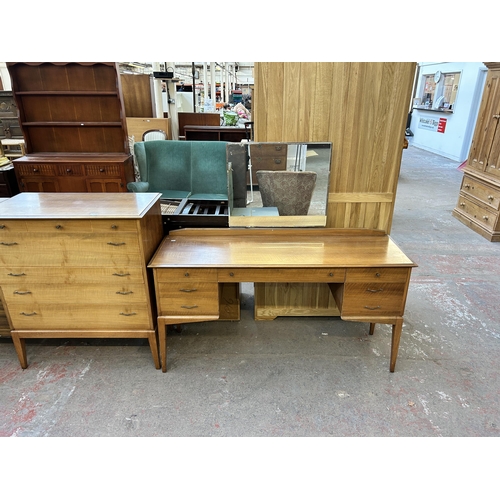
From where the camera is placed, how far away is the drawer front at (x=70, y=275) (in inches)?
78.6

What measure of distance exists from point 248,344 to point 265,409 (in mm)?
568

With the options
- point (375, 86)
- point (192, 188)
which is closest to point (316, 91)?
point (375, 86)

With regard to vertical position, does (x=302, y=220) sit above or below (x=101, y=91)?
below

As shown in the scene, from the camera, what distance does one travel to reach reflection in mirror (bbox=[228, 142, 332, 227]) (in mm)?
2340

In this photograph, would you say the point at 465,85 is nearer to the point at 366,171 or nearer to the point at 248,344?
the point at 366,171

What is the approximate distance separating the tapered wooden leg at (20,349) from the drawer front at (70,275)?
36cm

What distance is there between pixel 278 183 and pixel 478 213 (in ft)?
10.9

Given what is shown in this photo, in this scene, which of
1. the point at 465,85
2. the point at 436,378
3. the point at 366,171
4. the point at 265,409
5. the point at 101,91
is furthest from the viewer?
the point at 465,85

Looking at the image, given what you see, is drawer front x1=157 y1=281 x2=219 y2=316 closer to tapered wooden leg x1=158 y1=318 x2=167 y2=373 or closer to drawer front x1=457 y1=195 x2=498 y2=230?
tapered wooden leg x1=158 y1=318 x2=167 y2=373

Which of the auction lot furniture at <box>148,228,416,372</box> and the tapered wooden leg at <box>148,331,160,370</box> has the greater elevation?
the auction lot furniture at <box>148,228,416,372</box>

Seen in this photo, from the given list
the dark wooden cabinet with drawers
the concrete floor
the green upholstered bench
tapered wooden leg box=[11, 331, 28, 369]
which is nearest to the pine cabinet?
the concrete floor

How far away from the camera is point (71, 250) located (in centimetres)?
196

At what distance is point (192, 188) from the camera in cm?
438

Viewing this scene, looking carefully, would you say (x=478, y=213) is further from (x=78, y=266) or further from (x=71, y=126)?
(x=71, y=126)
